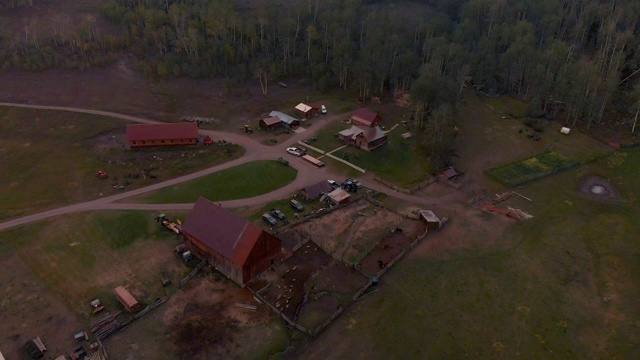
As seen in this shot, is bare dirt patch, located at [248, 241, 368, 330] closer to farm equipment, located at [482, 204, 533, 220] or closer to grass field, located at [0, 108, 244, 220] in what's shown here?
Result: farm equipment, located at [482, 204, 533, 220]

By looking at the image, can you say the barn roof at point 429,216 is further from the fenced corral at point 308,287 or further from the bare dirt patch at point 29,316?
the bare dirt patch at point 29,316

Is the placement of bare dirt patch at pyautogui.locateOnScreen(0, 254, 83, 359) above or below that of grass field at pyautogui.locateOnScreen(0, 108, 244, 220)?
below

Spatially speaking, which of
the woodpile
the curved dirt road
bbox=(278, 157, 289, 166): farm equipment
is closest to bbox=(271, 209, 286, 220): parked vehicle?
the curved dirt road

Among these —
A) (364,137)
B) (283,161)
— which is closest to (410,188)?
(364,137)

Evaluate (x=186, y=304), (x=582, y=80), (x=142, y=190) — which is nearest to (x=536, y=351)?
(x=186, y=304)

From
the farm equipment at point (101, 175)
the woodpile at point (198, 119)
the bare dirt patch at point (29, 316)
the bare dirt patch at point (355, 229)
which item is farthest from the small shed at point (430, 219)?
the farm equipment at point (101, 175)

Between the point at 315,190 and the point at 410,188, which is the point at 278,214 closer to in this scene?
the point at 315,190
